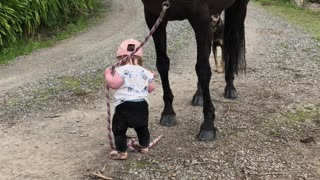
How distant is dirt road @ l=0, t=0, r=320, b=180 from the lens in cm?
385

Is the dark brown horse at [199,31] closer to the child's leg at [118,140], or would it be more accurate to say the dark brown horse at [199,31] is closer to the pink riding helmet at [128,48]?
the pink riding helmet at [128,48]

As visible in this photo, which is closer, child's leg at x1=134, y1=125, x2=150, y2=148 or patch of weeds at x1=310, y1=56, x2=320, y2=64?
child's leg at x1=134, y1=125, x2=150, y2=148

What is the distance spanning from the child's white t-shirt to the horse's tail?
2.17 m

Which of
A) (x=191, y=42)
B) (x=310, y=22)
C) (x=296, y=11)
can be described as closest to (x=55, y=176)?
(x=191, y=42)

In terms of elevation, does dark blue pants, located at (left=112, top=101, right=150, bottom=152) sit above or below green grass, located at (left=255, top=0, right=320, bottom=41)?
above

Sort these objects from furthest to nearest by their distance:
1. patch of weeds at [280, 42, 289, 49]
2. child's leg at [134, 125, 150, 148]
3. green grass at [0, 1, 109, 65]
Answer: patch of weeds at [280, 42, 289, 49]
green grass at [0, 1, 109, 65]
child's leg at [134, 125, 150, 148]

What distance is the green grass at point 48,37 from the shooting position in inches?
353

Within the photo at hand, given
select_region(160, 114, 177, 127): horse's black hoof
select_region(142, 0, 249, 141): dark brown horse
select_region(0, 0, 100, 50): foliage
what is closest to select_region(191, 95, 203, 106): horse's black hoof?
select_region(142, 0, 249, 141): dark brown horse

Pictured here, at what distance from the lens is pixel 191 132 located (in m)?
4.68

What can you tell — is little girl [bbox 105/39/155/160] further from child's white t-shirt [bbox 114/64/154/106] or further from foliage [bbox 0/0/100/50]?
foliage [bbox 0/0/100/50]

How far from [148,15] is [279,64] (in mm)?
3673

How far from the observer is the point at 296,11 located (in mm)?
15148

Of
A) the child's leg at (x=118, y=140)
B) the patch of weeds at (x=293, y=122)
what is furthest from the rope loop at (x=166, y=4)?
the patch of weeds at (x=293, y=122)

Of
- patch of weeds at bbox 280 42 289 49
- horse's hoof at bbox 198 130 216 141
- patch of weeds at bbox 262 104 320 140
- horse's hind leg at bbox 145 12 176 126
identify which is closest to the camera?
horse's hoof at bbox 198 130 216 141
